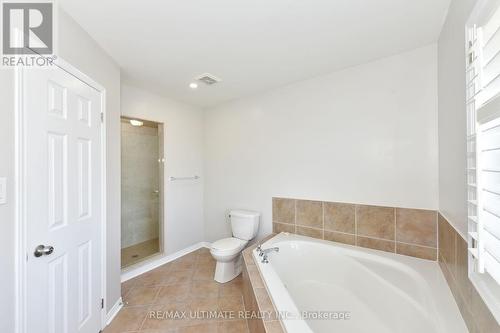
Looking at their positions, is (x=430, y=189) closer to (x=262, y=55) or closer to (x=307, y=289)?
(x=307, y=289)

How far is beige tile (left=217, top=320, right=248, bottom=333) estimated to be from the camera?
5.51 ft

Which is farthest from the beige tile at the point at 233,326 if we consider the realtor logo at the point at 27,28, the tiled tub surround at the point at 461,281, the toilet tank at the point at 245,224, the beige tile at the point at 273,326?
the realtor logo at the point at 27,28

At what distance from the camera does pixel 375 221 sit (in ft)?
6.32

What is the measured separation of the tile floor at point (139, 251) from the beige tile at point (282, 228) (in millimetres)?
1661

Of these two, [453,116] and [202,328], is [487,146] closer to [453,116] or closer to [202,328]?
[453,116]

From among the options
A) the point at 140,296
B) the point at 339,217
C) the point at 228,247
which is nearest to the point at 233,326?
the point at 228,247

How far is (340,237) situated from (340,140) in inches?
A: 38.8

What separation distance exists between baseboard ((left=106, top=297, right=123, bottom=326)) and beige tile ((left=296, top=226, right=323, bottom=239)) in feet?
6.20

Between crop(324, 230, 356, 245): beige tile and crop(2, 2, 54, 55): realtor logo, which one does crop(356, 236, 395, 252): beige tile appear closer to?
crop(324, 230, 356, 245): beige tile

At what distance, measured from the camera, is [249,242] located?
9.04 feet

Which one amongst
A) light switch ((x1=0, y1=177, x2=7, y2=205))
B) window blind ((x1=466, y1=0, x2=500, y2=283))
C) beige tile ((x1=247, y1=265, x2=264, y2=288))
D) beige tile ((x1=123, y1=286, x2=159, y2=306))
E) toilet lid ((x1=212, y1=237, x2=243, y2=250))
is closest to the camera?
window blind ((x1=466, y1=0, x2=500, y2=283))

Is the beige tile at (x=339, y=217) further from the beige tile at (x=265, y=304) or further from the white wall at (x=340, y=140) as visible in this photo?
the beige tile at (x=265, y=304)

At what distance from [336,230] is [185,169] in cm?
217

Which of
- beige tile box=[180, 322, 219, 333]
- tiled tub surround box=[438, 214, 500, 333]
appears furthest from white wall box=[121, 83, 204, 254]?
tiled tub surround box=[438, 214, 500, 333]
